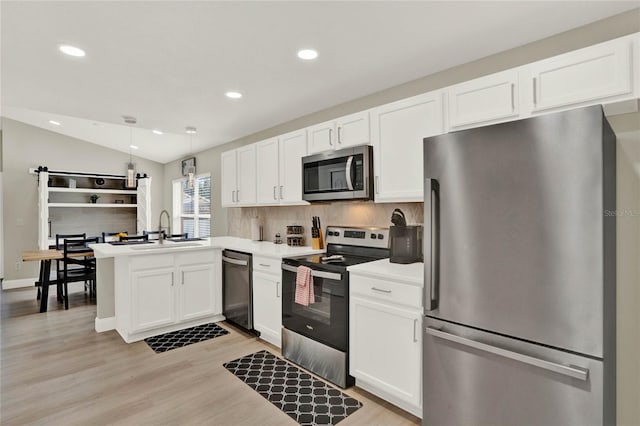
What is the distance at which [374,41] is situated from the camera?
224cm

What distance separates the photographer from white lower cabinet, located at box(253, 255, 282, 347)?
315 cm

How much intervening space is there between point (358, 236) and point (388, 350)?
3.74 feet

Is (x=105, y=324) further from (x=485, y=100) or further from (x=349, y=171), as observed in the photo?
(x=485, y=100)

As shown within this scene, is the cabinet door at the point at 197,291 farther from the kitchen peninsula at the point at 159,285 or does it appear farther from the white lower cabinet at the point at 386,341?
the white lower cabinet at the point at 386,341

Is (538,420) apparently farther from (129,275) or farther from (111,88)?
(111,88)

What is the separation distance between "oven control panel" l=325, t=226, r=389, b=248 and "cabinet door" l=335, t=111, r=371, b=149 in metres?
0.76

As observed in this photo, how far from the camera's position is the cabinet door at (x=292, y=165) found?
11.3 ft

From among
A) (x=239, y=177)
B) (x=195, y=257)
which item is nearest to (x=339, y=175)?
(x=239, y=177)

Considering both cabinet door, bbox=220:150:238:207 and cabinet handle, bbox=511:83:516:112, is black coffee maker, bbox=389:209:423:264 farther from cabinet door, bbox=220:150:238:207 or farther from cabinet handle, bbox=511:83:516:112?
cabinet door, bbox=220:150:238:207

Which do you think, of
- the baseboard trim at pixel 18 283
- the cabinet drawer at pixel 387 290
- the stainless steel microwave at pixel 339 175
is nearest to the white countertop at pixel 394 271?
the cabinet drawer at pixel 387 290

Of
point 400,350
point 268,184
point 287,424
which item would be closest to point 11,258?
point 268,184

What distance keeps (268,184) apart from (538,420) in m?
3.09

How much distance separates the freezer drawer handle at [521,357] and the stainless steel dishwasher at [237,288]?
2.15 meters

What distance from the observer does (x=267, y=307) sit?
10.8 feet
